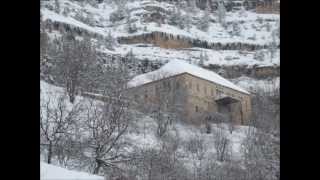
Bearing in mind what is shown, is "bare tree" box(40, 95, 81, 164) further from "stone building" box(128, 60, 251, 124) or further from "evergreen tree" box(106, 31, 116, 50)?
"evergreen tree" box(106, 31, 116, 50)

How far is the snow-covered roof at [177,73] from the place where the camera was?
746 cm

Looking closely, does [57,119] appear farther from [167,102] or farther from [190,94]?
[190,94]

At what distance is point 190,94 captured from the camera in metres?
7.50

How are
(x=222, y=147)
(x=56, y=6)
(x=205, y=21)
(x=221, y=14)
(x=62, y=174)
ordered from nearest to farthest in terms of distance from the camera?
1. (x=62, y=174)
2. (x=222, y=147)
3. (x=56, y=6)
4. (x=205, y=21)
5. (x=221, y=14)

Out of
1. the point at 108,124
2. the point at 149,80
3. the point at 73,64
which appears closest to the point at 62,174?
the point at 108,124

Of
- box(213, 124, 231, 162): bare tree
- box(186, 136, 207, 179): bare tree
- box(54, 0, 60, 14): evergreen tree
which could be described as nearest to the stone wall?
box(213, 124, 231, 162): bare tree

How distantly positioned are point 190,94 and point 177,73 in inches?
16.4

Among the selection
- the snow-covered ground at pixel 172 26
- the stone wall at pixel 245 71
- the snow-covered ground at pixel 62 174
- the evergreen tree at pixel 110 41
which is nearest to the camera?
the snow-covered ground at pixel 62 174

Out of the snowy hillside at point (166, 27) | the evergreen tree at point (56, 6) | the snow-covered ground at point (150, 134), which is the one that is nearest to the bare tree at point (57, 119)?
the snow-covered ground at point (150, 134)

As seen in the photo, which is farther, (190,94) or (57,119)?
(190,94)

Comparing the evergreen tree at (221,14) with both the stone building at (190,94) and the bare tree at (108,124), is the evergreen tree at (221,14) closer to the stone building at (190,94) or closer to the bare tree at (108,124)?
the stone building at (190,94)

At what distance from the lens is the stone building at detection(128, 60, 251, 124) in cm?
728

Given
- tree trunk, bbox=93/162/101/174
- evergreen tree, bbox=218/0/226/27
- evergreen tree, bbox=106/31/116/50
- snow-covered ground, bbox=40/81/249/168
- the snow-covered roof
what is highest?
evergreen tree, bbox=218/0/226/27

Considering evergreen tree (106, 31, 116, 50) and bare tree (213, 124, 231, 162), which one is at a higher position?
evergreen tree (106, 31, 116, 50)
